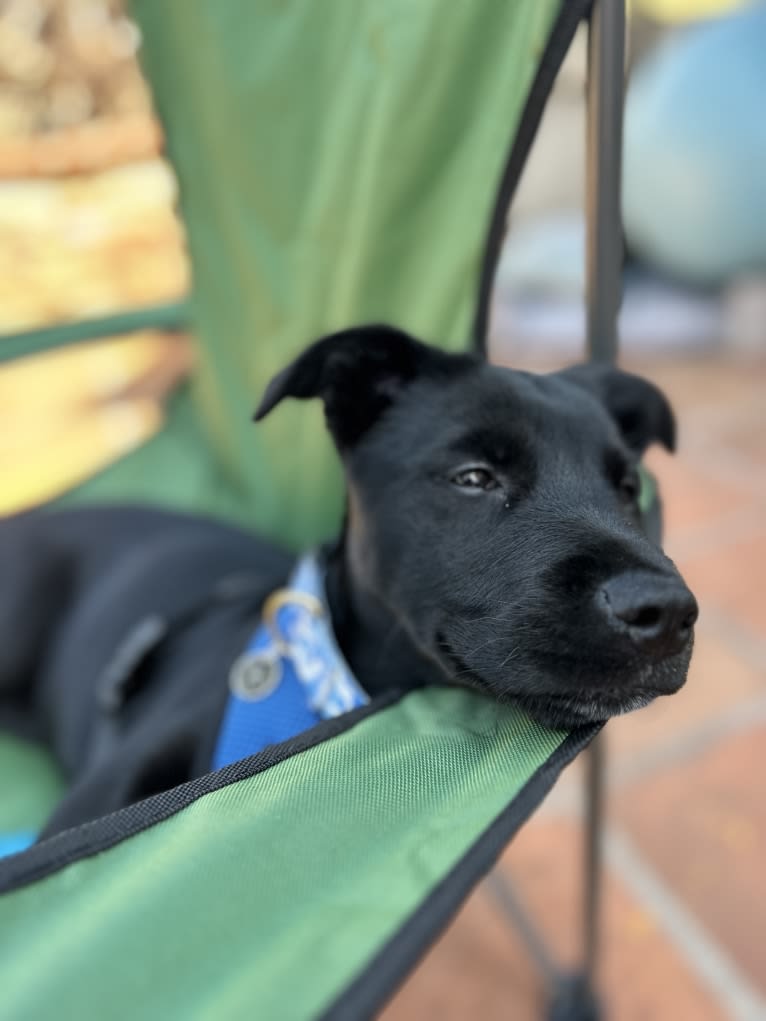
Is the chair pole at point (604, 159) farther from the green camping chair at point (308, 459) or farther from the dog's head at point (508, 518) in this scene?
the dog's head at point (508, 518)

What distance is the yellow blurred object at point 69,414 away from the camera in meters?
2.92

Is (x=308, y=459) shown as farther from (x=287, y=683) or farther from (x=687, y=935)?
(x=687, y=935)

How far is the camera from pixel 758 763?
1.67 metres

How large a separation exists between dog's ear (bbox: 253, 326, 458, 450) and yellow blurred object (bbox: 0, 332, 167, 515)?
61.8 inches

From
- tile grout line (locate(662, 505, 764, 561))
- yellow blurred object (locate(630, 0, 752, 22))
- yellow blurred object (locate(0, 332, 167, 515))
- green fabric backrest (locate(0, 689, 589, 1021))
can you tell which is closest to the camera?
green fabric backrest (locate(0, 689, 589, 1021))

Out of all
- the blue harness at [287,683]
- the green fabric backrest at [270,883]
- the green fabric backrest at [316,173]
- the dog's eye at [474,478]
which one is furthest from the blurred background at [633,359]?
the green fabric backrest at [270,883]

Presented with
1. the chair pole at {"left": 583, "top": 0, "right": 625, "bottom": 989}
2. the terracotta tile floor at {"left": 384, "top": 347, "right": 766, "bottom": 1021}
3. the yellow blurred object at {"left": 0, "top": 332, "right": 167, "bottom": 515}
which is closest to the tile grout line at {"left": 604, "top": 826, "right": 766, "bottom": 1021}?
the terracotta tile floor at {"left": 384, "top": 347, "right": 766, "bottom": 1021}

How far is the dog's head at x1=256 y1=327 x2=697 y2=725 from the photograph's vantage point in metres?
0.73

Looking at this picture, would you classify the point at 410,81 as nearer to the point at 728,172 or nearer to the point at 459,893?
the point at 459,893

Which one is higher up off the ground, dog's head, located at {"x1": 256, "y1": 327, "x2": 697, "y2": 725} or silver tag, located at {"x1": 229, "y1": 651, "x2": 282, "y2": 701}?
dog's head, located at {"x1": 256, "y1": 327, "x2": 697, "y2": 725}

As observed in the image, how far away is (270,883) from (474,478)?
57 centimetres

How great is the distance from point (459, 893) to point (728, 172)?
3869mm

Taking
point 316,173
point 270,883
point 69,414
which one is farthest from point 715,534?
point 69,414

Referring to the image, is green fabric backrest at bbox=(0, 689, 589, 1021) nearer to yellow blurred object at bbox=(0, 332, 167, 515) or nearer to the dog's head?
the dog's head
